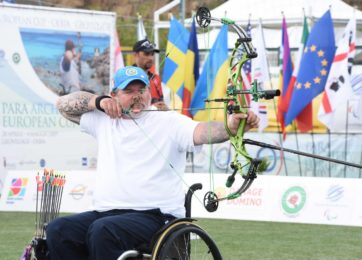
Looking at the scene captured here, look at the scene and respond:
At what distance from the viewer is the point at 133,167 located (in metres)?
4.93

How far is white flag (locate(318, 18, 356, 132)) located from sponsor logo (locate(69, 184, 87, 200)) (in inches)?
166

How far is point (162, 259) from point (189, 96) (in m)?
9.18

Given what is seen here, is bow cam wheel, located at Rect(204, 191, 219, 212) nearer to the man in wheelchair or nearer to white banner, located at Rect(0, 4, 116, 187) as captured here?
the man in wheelchair

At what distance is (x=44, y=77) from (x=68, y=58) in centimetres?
55

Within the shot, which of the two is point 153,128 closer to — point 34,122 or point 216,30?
point 34,122

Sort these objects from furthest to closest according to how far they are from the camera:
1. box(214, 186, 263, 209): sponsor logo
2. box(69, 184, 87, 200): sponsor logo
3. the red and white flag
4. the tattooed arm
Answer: the red and white flag
box(69, 184, 87, 200): sponsor logo
box(214, 186, 263, 209): sponsor logo
the tattooed arm

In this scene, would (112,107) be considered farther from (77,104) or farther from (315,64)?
(315,64)

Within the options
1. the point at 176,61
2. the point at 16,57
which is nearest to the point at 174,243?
the point at 16,57

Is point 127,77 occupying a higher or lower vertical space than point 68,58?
lower

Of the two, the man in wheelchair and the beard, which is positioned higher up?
the beard

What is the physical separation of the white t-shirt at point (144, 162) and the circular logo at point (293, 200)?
4.78m

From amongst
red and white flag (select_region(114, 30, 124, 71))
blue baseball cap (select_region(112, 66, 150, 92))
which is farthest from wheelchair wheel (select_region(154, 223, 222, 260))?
red and white flag (select_region(114, 30, 124, 71))

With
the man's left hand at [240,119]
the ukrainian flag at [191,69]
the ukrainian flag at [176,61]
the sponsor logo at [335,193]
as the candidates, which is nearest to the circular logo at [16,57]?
the ukrainian flag at [176,61]

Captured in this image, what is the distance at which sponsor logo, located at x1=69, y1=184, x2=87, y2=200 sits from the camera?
10.7 m
